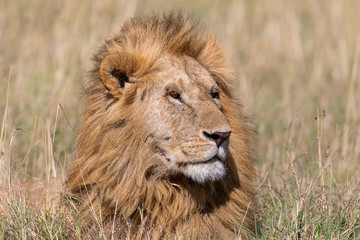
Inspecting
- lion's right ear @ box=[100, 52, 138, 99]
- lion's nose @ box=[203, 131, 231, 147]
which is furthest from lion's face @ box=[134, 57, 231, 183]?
lion's right ear @ box=[100, 52, 138, 99]

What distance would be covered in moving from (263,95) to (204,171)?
4.58 meters

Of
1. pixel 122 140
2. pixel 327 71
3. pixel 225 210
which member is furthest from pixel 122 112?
pixel 327 71

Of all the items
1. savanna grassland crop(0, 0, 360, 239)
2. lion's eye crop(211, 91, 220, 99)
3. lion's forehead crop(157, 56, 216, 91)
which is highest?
lion's forehead crop(157, 56, 216, 91)

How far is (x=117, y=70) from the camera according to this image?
12.2ft

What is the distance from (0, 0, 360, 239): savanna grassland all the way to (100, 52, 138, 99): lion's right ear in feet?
2.45

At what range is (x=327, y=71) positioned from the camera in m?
8.77

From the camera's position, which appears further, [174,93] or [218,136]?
[174,93]

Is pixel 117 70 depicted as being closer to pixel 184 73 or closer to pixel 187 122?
pixel 184 73

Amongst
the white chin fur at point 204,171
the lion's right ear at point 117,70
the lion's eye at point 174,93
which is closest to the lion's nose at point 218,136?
the white chin fur at point 204,171

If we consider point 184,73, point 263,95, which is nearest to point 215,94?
point 184,73

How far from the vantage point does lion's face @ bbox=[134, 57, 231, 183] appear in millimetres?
3430

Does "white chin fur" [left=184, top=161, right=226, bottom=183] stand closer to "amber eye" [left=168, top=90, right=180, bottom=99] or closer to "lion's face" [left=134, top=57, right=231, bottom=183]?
"lion's face" [left=134, top=57, right=231, bottom=183]

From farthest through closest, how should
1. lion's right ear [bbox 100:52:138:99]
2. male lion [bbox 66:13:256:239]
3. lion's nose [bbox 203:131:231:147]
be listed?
lion's right ear [bbox 100:52:138:99] → male lion [bbox 66:13:256:239] → lion's nose [bbox 203:131:231:147]

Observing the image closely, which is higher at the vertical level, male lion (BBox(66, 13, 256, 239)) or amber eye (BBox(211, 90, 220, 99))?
amber eye (BBox(211, 90, 220, 99))
